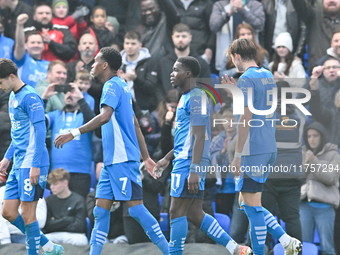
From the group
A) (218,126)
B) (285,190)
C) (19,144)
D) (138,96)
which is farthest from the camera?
(138,96)

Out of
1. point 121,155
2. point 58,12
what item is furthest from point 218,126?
point 58,12

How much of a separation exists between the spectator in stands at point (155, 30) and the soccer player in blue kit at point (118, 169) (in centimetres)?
398

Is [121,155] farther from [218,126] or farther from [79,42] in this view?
[79,42]

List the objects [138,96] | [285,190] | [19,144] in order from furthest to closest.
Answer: [138,96], [285,190], [19,144]

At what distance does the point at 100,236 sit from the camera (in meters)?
5.28

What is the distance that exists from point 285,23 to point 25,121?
5613 mm

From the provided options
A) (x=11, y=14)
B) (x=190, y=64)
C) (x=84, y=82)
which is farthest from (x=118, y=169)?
(x=11, y=14)

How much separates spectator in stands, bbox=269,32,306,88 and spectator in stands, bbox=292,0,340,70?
0.50 metres

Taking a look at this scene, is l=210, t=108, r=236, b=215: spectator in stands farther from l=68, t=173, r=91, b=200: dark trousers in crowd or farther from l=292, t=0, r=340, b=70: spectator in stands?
l=292, t=0, r=340, b=70: spectator in stands

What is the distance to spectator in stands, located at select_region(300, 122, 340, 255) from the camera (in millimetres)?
6964

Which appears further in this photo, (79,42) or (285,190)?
(79,42)

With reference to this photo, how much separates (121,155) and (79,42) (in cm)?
458

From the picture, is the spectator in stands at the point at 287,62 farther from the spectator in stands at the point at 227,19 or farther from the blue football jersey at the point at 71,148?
the blue football jersey at the point at 71,148

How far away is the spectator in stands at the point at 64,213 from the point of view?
7176 mm
